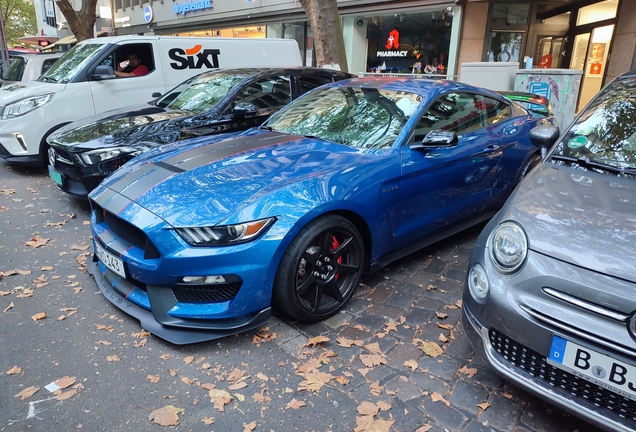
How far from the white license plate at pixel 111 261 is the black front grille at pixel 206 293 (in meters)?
0.44

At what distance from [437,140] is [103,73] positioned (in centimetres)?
572

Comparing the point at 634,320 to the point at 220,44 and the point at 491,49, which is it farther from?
the point at 491,49

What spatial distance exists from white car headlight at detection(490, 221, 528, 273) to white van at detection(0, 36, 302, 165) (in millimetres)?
6596

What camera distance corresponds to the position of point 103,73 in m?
6.94

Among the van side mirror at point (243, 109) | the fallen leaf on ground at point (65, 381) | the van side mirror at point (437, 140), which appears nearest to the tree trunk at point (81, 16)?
the van side mirror at point (243, 109)

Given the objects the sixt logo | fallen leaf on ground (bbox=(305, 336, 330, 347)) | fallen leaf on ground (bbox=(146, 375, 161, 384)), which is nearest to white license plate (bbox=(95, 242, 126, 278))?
fallen leaf on ground (bbox=(146, 375, 161, 384))

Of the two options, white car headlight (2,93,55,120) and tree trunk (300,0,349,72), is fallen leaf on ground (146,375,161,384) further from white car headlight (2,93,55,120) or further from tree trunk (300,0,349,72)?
tree trunk (300,0,349,72)

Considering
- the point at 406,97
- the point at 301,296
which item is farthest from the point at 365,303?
the point at 406,97

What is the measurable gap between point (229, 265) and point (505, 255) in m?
1.48

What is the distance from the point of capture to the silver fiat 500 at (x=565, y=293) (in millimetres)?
1867

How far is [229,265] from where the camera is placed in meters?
2.60

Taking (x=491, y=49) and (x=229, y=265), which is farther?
(x=491, y=49)

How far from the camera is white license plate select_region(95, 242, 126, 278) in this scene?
2.86m

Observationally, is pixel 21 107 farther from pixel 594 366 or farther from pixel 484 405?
pixel 594 366
